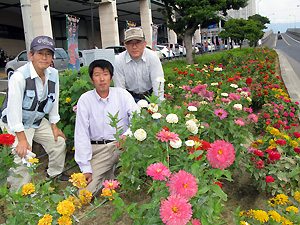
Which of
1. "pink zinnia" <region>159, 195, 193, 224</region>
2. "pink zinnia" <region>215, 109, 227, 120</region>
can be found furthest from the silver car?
"pink zinnia" <region>159, 195, 193, 224</region>

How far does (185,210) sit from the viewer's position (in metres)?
1.00

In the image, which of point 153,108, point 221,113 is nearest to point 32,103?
point 153,108

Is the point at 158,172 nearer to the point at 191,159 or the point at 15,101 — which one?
the point at 191,159

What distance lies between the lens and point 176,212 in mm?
1001

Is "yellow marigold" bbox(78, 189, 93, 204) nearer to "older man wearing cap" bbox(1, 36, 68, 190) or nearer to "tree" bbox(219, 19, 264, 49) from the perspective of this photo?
"older man wearing cap" bbox(1, 36, 68, 190)

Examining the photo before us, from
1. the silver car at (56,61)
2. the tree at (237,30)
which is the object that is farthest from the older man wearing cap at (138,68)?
the tree at (237,30)

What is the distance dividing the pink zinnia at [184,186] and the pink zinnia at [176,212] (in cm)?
5

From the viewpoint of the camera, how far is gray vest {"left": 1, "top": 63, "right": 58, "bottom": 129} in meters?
2.38

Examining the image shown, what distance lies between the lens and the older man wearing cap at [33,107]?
2281mm

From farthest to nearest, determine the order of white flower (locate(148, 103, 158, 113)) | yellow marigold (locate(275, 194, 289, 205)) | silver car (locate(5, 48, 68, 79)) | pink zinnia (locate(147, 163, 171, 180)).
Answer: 1. silver car (locate(5, 48, 68, 79))
2. white flower (locate(148, 103, 158, 113))
3. yellow marigold (locate(275, 194, 289, 205))
4. pink zinnia (locate(147, 163, 171, 180))

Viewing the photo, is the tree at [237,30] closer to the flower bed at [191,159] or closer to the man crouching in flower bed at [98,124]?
the flower bed at [191,159]

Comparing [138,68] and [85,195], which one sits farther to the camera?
[138,68]

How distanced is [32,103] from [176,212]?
193 centimetres

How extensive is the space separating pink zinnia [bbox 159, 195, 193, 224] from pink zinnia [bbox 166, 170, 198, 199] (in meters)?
0.05
